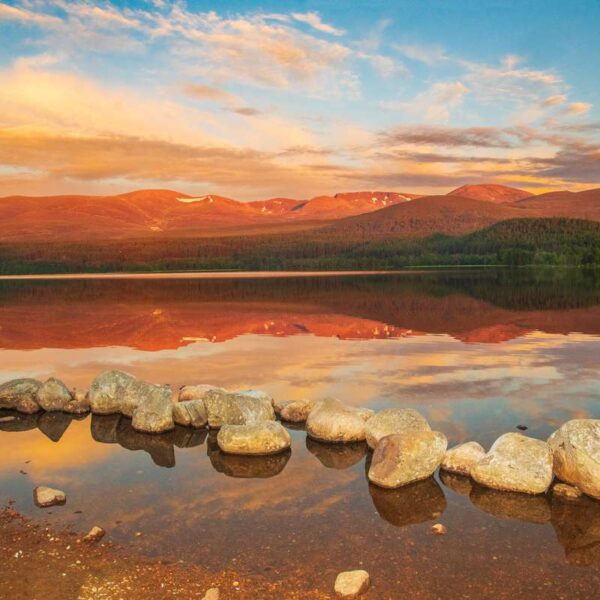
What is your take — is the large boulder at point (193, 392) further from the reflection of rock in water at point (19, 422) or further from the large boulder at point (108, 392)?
the reflection of rock in water at point (19, 422)

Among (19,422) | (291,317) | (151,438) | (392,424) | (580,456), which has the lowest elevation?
(291,317)

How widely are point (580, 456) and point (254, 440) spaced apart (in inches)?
240

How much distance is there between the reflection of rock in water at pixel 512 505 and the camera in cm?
970

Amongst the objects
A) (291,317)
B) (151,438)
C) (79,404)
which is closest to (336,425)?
(151,438)

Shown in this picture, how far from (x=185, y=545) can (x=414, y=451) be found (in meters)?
4.45

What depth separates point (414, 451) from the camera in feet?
36.6

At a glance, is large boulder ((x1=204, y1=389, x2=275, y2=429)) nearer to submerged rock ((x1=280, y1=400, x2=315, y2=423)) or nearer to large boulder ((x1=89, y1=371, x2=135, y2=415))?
submerged rock ((x1=280, y1=400, x2=315, y2=423))

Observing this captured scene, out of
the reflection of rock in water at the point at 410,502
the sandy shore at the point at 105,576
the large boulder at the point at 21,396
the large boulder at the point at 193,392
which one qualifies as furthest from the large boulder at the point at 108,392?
the reflection of rock in water at the point at 410,502

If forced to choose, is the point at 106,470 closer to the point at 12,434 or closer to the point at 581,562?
the point at 12,434

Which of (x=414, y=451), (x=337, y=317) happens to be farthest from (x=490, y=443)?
(x=337, y=317)

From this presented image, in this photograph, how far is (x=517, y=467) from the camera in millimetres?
10688

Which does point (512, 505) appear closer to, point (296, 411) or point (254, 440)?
point (254, 440)

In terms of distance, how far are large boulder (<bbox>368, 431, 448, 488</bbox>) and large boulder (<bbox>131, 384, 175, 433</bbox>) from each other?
214 inches

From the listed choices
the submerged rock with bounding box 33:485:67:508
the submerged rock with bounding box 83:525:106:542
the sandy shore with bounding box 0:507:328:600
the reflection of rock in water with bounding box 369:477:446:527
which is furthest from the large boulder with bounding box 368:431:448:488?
the submerged rock with bounding box 33:485:67:508
